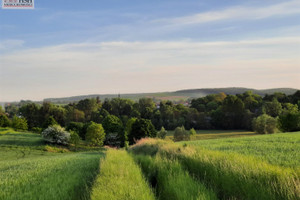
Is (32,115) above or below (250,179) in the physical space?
below

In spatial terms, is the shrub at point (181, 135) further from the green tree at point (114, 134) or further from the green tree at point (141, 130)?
the green tree at point (114, 134)

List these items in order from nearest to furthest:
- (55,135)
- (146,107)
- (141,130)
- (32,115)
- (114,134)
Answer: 1. (55,135)
2. (141,130)
3. (114,134)
4. (32,115)
5. (146,107)

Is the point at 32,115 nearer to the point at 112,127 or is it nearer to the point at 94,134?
the point at 112,127

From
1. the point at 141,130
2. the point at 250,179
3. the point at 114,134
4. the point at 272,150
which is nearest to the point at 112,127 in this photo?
the point at 114,134

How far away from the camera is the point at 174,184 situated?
8.08 meters

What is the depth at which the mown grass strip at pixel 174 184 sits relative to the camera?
7.00 m

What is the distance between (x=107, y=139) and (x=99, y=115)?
37.9m

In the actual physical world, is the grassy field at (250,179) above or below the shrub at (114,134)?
above

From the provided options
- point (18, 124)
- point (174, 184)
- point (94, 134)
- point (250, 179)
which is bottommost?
point (94, 134)

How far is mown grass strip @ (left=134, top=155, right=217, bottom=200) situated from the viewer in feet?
23.0

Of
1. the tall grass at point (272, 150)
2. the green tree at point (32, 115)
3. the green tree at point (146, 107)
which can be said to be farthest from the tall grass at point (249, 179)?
the green tree at point (32, 115)

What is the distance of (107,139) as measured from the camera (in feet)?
231

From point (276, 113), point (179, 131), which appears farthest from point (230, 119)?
point (179, 131)

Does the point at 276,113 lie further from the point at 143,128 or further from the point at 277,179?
the point at 277,179
